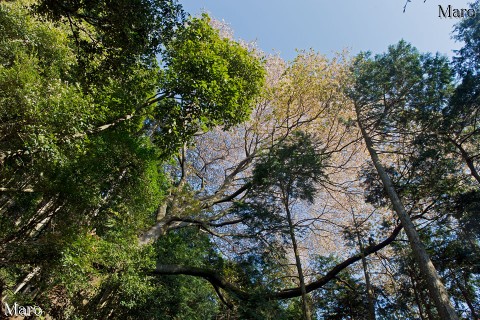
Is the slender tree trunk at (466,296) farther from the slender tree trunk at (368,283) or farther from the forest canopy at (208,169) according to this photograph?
the slender tree trunk at (368,283)

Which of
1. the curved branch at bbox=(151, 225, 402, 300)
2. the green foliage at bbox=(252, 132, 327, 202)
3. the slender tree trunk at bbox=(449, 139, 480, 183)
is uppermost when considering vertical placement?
the slender tree trunk at bbox=(449, 139, 480, 183)

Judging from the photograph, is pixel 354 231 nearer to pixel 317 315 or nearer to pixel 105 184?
pixel 317 315

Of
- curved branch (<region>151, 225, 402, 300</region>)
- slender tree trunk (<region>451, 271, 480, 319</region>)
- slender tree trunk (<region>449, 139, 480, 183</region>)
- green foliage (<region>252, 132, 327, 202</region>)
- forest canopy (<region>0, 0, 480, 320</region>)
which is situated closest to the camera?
forest canopy (<region>0, 0, 480, 320</region>)

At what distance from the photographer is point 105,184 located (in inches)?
268

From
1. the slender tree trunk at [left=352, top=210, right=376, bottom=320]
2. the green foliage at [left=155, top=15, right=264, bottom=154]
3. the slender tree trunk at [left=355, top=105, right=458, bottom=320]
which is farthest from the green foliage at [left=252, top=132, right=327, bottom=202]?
the green foliage at [left=155, top=15, right=264, bottom=154]

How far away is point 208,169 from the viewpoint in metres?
14.4

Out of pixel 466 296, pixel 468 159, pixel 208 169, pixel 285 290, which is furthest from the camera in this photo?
pixel 208 169

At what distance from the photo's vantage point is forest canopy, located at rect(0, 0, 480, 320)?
5445mm

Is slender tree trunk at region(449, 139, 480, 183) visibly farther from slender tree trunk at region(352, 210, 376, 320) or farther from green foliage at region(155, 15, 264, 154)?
green foliage at region(155, 15, 264, 154)

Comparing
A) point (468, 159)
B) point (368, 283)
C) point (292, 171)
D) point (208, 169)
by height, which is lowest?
point (368, 283)

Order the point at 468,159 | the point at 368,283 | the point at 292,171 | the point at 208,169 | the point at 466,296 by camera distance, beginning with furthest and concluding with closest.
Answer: the point at 208,169, the point at 466,296, the point at 368,283, the point at 292,171, the point at 468,159

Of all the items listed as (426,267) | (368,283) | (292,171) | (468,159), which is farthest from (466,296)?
(292,171)

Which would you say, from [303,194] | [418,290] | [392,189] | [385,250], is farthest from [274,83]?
[418,290]

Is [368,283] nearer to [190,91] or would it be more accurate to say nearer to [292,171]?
[292,171]
